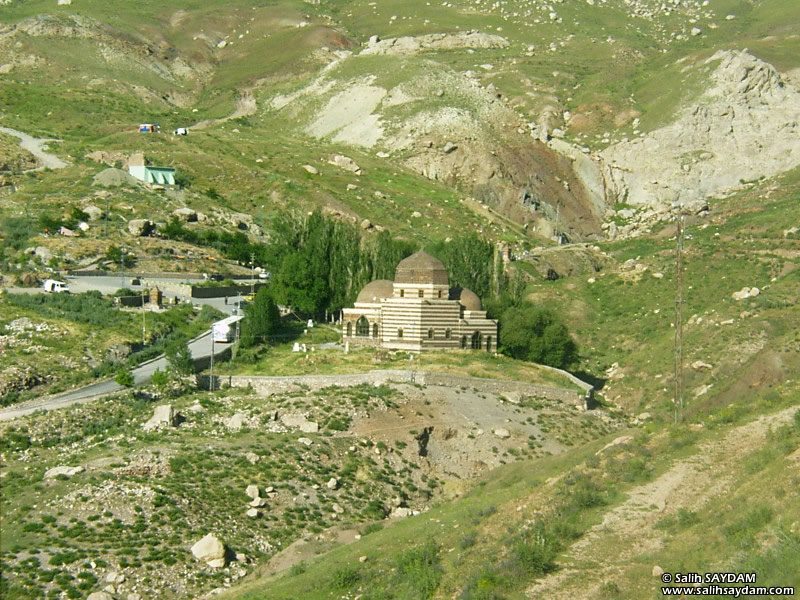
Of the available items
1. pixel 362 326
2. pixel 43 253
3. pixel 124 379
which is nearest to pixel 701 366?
pixel 362 326

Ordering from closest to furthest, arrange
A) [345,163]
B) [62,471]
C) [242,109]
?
[62,471]
[345,163]
[242,109]

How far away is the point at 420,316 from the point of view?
6259cm

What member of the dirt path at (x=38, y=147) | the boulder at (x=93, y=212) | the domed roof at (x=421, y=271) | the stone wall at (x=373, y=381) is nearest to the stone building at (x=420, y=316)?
the domed roof at (x=421, y=271)

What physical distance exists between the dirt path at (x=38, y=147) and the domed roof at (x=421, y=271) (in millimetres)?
47589

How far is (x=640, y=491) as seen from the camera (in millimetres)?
33875

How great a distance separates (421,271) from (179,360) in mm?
14556

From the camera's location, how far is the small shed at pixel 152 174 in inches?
3944

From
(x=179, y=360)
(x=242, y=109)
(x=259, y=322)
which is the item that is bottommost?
(x=179, y=360)

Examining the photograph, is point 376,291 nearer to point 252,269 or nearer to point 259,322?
point 259,322

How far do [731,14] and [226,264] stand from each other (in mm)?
124494

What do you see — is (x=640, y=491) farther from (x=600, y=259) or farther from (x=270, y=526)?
(x=600, y=259)

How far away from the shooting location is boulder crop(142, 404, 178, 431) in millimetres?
48906

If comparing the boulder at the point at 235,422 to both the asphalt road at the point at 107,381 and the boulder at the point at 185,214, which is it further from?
the boulder at the point at 185,214

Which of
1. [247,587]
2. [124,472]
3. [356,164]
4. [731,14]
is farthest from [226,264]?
[731,14]
